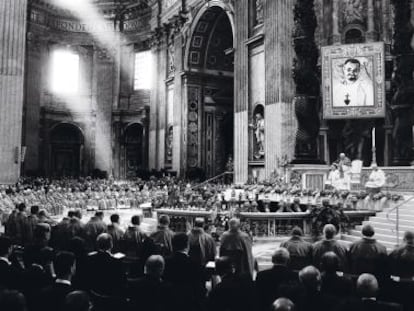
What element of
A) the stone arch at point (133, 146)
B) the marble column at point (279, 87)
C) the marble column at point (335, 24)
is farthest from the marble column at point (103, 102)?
the marble column at point (335, 24)

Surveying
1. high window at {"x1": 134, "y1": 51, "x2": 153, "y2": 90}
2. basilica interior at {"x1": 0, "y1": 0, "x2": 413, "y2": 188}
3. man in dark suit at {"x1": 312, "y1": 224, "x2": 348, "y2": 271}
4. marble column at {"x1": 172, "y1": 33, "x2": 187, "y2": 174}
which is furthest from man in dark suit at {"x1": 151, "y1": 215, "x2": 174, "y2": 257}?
high window at {"x1": 134, "y1": 51, "x2": 153, "y2": 90}

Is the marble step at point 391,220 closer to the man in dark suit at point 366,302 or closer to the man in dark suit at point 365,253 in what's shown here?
the man in dark suit at point 365,253

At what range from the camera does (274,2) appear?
19.5 metres

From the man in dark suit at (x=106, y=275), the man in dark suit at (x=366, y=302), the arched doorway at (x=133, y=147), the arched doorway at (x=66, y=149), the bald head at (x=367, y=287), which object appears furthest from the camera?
the arched doorway at (x=133, y=147)

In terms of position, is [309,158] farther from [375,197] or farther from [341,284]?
[341,284]

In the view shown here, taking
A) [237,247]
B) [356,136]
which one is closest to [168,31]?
[356,136]

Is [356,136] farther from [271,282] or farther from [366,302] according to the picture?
[366,302]

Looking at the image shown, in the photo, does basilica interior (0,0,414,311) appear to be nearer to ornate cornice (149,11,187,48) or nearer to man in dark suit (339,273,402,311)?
man in dark suit (339,273,402,311)

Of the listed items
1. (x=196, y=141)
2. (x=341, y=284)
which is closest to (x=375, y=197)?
(x=341, y=284)

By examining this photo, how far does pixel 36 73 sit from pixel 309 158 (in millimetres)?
24192

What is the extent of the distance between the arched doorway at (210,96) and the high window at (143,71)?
270 inches

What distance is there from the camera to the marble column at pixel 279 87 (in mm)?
18609

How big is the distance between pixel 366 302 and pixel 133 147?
33.0 metres

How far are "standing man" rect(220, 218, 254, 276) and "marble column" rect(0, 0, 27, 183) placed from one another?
1582 cm
